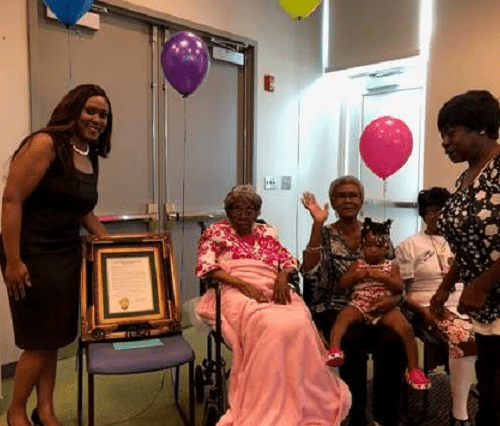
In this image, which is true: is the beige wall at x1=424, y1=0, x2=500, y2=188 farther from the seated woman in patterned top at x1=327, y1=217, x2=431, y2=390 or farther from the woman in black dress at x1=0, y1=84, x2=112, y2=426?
the woman in black dress at x1=0, y1=84, x2=112, y2=426

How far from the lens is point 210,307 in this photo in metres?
2.32

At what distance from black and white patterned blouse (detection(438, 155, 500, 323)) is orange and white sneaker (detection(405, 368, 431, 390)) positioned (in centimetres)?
67

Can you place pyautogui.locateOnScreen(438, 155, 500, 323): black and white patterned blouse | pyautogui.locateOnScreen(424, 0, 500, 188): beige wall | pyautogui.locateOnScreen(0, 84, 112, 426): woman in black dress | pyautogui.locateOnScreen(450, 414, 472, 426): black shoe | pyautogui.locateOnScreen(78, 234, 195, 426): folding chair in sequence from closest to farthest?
pyautogui.locateOnScreen(438, 155, 500, 323): black and white patterned blouse < pyautogui.locateOnScreen(0, 84, 112, 426): woman in black dress < pyautogui.locateOnScreen(78, 234, 195, 426): folding chair < pyautogui.locateOnScreen(450, 414, 472, 426): black shoe < pyautogui.locateOnScreen(424, 0, 500, 188): beige wall

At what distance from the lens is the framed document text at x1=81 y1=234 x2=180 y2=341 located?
2.16 metres

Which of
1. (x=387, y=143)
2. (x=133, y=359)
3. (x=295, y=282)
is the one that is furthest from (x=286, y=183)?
(x=133, y=359)

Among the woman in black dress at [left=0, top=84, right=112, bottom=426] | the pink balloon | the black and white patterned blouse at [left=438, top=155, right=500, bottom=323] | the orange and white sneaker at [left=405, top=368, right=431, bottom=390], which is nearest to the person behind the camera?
the black and white patterned blouse at [left=438, top=155, right=500, bottom=323]

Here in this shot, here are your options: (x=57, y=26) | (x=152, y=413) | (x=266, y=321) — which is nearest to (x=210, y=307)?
(x=266, y=321)

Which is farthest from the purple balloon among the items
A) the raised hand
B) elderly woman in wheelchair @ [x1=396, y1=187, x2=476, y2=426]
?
elderly woman in wheelchair @ [x1=396, y1=187, x2=476, y2=426]

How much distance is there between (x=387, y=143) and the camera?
10.1ft

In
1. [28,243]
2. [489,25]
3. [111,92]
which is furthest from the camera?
[489,25]

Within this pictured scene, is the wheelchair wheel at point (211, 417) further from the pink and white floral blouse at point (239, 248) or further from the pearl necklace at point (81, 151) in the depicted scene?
the pearl necklace at point (81, 151)

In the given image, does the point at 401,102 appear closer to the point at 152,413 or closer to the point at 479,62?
the point at 479,62

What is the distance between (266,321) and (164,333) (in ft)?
1.63

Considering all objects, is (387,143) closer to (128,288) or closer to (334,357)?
(334,357)
